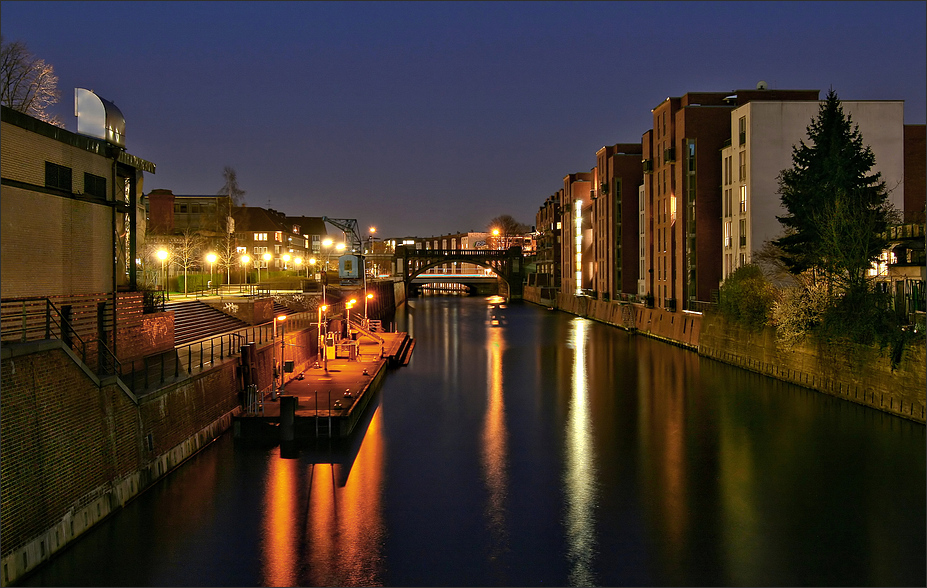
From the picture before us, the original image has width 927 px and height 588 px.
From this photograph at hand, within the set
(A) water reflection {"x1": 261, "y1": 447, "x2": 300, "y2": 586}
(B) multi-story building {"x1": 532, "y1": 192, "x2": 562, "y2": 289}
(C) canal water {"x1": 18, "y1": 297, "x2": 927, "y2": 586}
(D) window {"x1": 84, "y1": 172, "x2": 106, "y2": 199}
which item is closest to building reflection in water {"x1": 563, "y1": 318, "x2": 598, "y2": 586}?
(C) canal water {"x1": 18, "y1": 297, "x2": 927, "y2": 586}

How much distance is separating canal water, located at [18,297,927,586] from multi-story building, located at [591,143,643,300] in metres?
39.1

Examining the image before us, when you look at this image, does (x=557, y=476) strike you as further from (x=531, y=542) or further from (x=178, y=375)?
(x=178, y=375)

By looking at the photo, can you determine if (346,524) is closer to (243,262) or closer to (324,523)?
(324,523)

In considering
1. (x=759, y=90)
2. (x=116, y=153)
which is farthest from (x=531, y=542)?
(x=759, y=90)

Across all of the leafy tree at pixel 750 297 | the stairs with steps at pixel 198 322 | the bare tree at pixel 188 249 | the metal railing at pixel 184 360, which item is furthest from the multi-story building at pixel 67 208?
the bare tree at pixel 188 249

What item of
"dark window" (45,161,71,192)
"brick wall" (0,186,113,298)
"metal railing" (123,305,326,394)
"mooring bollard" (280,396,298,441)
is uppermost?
"dark window" (45,161,71,192)

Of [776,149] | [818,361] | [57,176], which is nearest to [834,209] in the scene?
[818,361]

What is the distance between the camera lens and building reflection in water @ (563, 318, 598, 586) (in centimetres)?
1426

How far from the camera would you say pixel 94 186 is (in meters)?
17.9

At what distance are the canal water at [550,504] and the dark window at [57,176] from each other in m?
7.29

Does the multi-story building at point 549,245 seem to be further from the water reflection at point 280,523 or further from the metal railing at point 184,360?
the water reflection at point 280,523

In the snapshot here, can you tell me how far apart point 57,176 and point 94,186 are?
5.54 ft

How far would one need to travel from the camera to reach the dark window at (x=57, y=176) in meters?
16.0

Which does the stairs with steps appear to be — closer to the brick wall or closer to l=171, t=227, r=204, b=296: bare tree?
the brick wall
